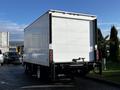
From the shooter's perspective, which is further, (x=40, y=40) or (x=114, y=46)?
(x=114, y=46)

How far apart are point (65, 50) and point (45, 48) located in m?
1.06

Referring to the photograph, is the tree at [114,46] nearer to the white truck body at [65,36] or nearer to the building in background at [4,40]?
the white truck body at [65,36]

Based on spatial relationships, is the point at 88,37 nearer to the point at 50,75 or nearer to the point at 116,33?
the point at 50,75

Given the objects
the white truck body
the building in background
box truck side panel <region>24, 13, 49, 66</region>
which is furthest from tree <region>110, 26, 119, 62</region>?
the building in background

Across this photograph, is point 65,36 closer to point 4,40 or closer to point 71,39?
point 71,39

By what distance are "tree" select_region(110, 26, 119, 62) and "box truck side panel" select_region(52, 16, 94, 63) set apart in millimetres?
16870

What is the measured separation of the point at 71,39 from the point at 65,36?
41 cm

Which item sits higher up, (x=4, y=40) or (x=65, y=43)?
(x=4, y=40)

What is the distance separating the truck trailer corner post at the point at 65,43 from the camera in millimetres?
13594

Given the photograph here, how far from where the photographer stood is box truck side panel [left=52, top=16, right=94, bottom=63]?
45.4 feet

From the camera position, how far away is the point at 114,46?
32.1 meters

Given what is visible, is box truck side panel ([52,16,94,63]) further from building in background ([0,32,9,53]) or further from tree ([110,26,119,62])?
building in background ([0,32,9,53])

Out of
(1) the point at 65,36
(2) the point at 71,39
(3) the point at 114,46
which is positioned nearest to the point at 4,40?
(3) the point at 114,46

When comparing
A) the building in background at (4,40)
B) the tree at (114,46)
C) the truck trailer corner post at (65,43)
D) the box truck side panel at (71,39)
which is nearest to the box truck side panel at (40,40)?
the truck trailer corner post at (65,43)
